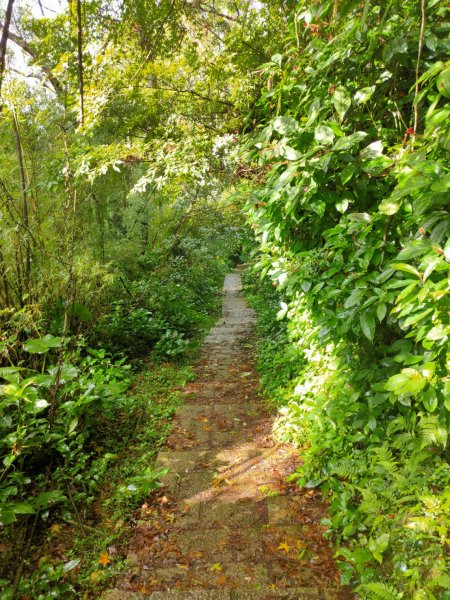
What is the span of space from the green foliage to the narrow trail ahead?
0.65ft

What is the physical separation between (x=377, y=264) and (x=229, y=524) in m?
1.84

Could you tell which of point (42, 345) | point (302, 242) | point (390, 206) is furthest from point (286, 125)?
point (42, 345)

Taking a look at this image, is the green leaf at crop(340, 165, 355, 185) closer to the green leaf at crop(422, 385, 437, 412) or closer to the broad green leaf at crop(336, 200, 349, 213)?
the broad green leaf at crop(336, 200, 349, 213)

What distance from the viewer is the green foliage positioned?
1.57 m

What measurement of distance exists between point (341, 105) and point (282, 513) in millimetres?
2413

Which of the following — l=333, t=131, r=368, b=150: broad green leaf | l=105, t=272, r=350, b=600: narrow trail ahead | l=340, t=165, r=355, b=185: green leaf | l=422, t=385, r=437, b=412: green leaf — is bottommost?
l=105, t=272, r=350, b=600: narrow trail ahead

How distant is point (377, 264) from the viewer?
1.96 m

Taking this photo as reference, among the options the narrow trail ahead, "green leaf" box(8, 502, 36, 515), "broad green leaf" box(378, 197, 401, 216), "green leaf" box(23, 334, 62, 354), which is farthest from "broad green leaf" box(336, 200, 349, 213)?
"green leaf" box(8, 502, 36, 515)

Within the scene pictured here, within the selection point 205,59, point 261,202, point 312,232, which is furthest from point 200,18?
point 312,232

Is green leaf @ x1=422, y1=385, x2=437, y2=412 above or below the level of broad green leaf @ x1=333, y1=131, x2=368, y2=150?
below

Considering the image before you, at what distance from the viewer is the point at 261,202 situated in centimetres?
287

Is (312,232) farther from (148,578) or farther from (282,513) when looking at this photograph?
(148,578)

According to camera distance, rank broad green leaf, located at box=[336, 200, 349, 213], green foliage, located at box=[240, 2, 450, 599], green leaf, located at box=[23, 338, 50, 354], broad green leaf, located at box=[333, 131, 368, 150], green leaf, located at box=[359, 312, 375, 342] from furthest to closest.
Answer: green leaf, located at box=[23, 338, 50, 354] < broad green leaf, located at box=[336, 200, 349, 213] < green leaf, located at box=[359, 312, 375, 342] < broad green leaf, located at box=[333, 131, 368, 150] < green foliage, located at box=[240, 2, 450, 599]

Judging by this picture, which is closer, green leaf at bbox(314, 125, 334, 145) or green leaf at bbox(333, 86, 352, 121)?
green leaf at bbox(314, 125, 334, 145)
